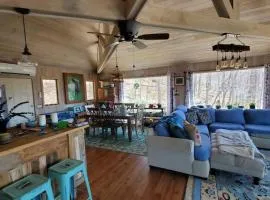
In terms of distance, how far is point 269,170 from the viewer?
2.86 meters

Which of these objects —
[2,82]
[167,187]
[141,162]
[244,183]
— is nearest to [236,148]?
[244,183]

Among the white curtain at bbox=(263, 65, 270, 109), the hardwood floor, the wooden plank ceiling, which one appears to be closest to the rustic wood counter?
the hardwood floor

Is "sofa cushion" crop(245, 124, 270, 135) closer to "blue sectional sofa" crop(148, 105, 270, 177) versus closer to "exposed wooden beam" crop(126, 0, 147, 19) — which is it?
"blue sectional sofa" crop(148, 105, 270, 177)

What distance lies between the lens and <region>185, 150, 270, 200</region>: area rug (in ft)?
7.27

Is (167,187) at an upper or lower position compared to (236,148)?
lower

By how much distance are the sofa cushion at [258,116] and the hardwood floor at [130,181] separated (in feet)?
9.59

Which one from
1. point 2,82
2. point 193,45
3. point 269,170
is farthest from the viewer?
point 193,45

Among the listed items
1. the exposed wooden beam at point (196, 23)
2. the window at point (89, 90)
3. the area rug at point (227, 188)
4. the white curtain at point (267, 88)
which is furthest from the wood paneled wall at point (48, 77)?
the white curtain at point (267, 88)

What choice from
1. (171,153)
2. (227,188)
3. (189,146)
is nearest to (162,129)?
(171,153)

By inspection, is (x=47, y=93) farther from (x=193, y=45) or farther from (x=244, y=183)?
(x=244, y=183)

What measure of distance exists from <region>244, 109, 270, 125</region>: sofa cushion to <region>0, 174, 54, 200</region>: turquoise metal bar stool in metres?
4.92

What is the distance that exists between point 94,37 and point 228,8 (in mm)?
4277

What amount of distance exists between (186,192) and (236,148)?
1127 mm

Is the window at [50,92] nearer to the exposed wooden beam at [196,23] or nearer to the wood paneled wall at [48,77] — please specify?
the wood paneled wall at [48,77]
